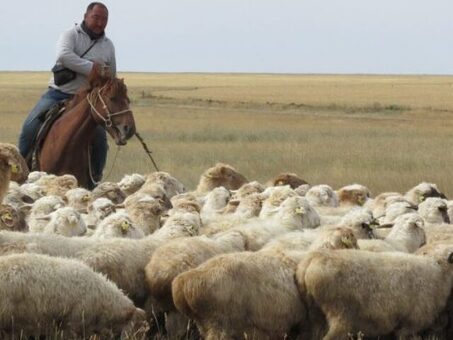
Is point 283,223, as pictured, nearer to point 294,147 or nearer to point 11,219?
point 11,219

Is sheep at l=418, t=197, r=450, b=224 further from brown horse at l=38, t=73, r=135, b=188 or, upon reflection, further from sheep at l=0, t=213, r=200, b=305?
brown horse at l=38, t=73, r=135, b=188

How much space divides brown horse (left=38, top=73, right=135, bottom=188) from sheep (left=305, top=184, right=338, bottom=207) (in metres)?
2.63

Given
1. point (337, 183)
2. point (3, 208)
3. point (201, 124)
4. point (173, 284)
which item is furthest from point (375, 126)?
point (173, 284)

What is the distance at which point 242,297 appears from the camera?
7961mm

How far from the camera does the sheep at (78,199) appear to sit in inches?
486

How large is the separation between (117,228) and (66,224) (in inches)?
26.1

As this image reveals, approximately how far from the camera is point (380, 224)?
1100 centimetres

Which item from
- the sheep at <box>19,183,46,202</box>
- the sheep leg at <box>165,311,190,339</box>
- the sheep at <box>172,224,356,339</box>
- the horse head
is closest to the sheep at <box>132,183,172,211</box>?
the horse head

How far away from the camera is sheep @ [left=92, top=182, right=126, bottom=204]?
13.6 m

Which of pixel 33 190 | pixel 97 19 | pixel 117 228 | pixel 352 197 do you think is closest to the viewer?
pixel 117 228

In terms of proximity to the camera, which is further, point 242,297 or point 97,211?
point 97,211

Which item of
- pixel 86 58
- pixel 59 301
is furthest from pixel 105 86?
pixel 59 301

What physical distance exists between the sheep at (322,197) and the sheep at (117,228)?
4.05 meters

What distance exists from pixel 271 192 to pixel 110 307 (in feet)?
16.2
